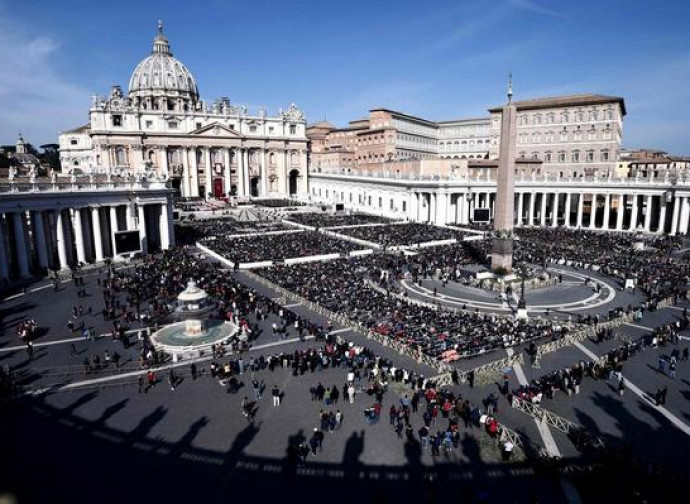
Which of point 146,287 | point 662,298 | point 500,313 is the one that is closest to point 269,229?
point 146,287

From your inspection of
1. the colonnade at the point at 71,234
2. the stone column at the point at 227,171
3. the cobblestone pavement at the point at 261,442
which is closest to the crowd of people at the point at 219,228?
the colonnade at the point at 71,234

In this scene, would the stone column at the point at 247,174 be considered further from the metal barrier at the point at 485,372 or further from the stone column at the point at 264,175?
the metal barrier at the point at 485,372

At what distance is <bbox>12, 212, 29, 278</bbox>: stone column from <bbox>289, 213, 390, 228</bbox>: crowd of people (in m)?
30.1

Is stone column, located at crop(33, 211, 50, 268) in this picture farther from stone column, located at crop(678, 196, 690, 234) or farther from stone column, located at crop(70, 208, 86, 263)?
stone column, located at crop(678, 196, 690, 234)

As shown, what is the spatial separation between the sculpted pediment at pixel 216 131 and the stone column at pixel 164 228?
149 ft

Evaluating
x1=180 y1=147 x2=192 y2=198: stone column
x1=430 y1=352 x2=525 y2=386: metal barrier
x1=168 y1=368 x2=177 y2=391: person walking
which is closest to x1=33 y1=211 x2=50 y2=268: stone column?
x1=168 y1=368 x2=177 y2=391: person walking

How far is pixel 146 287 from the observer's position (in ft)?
103

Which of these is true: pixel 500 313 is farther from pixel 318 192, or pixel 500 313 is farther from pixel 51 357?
Result: pixel 318 192

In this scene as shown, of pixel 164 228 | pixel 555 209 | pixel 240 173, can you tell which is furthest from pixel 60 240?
pixel 555 209

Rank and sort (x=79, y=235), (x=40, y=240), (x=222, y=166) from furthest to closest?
(x=222, y=166), (x=79, y=235), (x=40, y=240)

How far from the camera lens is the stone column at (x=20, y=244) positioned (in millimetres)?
36125

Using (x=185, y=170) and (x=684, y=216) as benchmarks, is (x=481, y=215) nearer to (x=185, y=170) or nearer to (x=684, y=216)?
Result: (x=684, y=216)

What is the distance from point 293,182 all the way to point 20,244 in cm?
6880

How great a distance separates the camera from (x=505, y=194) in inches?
1384
